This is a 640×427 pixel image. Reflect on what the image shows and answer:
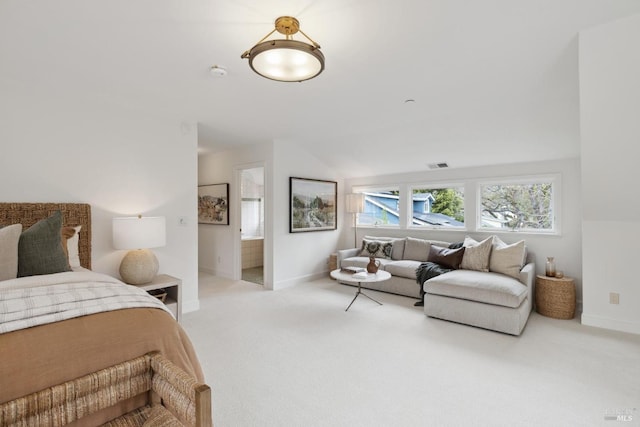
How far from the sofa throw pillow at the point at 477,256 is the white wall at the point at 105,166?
352cm

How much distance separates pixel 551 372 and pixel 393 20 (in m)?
2.81

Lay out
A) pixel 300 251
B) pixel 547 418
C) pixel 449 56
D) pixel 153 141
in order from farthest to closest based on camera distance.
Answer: pixel 300 251 < pixel 153 141 < pixel 449 56 < pixel 547 418

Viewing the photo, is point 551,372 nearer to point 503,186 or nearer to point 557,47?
point 557,47

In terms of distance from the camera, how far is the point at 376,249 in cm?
539

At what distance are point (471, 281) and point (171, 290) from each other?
322 cm

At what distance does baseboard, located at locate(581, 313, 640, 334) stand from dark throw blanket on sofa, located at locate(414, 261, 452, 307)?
1.47 m

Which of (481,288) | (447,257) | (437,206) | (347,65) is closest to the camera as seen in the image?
(347,65)

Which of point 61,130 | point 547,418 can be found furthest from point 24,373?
point 61,130

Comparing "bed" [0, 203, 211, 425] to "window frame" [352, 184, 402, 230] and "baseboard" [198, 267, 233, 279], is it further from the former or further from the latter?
"window frame" [352, 184, 402, 230]

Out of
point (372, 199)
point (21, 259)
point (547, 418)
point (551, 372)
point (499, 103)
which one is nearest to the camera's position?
point (547, 418)

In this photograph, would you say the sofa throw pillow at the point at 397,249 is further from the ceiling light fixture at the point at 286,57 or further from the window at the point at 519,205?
the ceiling light fixture at the point at 286,57

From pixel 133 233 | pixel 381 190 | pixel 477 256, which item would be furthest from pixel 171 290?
pixel 381 190

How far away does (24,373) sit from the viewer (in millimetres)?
1080

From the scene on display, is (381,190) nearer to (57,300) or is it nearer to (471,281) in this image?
(471,281)
